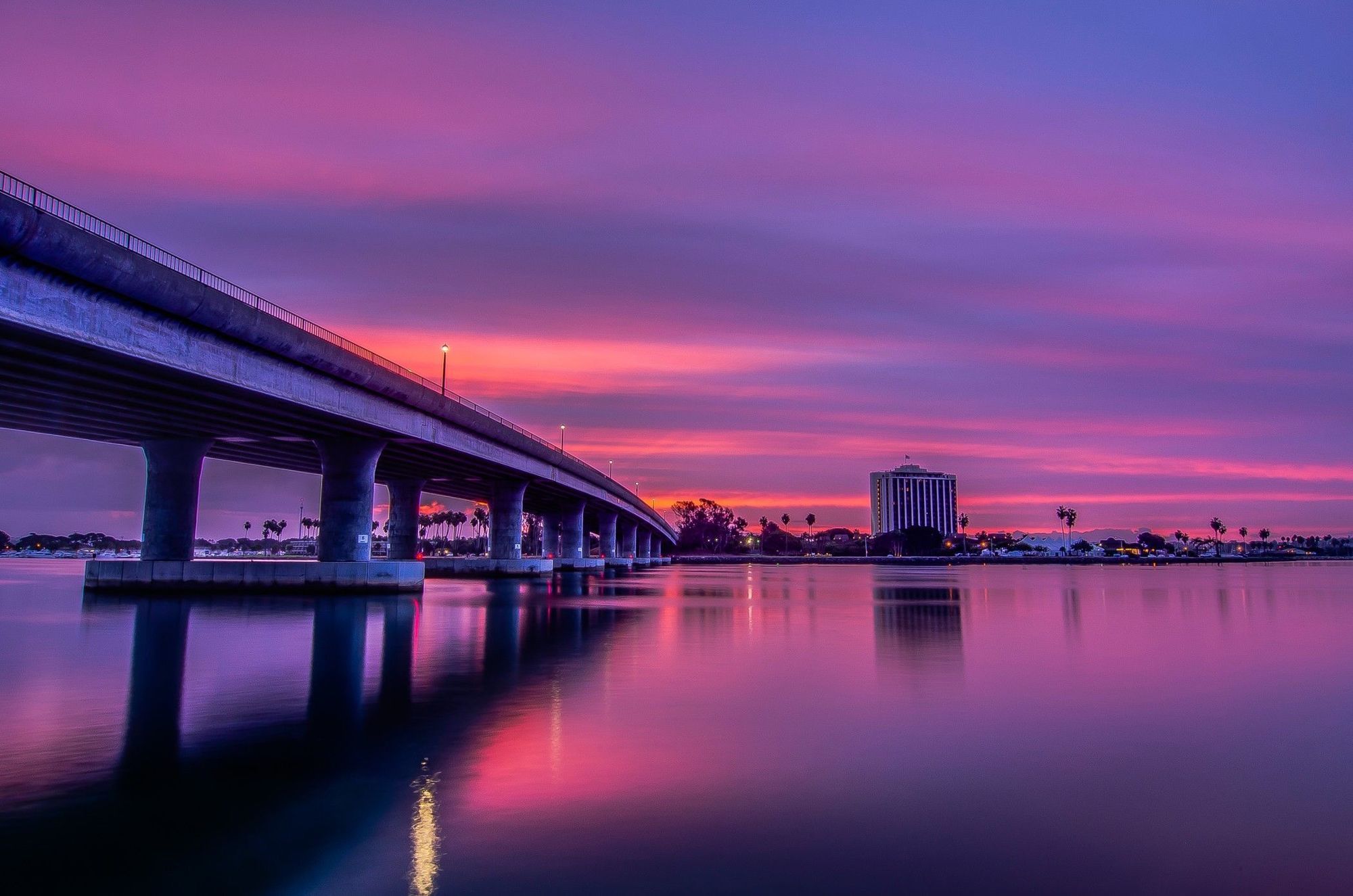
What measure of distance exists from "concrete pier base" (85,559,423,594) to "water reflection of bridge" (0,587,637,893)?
28.8 meters

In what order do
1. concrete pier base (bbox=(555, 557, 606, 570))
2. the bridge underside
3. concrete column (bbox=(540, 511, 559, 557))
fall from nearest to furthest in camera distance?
the bridge underside, concrete pier base (bbox=(555, 557, 606, 570)), concrete column (bbox=(540, 511, 559, 557))

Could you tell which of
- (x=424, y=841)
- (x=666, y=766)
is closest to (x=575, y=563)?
(x=666, y=766)

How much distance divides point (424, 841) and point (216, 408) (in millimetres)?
39876

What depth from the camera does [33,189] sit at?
2462cm

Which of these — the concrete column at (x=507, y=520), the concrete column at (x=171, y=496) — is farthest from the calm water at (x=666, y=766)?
the concrete column at (x=507, y=520)

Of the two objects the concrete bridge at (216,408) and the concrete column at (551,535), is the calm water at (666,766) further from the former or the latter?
the concrete column at (551,535)

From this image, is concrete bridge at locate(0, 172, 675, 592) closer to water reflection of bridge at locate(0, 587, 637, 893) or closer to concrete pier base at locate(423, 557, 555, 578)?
concrete pier base at locate(423, 557, 555, 578)

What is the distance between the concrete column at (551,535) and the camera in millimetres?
143500

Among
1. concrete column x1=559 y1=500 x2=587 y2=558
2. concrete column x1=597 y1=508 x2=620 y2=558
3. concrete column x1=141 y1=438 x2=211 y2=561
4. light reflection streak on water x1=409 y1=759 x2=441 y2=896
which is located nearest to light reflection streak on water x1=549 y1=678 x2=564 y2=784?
light reflection streak on water x1=409 y1=759 x2=441 y2=896

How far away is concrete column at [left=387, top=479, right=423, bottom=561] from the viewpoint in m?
87.6

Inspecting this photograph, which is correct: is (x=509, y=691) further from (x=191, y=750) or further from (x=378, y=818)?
(x=378, y=818)

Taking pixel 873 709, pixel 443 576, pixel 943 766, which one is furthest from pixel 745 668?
pixel 443 576

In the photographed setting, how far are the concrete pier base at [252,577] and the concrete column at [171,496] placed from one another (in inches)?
35.6

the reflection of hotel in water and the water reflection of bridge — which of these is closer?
the water reflection of bridge
